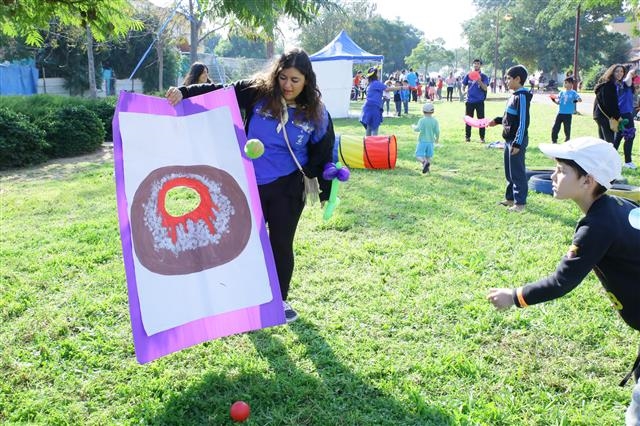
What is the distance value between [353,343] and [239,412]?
1.01 m

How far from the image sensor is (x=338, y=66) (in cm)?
1892

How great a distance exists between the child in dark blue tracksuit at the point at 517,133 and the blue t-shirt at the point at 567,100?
526 centimetres

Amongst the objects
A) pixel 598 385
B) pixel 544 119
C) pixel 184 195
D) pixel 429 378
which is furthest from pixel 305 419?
pixel 544 119

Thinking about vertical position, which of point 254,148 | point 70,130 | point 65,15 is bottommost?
point 70,130

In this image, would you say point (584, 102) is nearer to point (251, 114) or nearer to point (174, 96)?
point (251, 114)

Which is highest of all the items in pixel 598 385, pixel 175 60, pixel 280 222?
pixel 175 60

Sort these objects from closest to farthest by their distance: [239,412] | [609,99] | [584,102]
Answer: [239,412], [609,99], [584,102]

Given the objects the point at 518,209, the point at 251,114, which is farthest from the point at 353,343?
the point at 518,209

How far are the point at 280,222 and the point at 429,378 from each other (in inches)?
51.2

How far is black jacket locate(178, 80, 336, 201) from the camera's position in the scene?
Result: 3275 mm

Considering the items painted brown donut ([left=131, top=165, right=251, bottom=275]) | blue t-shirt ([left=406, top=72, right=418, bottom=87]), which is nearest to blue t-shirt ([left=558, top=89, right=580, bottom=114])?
painted brown donut ([left=131, top=165, right=251, bottom=275])

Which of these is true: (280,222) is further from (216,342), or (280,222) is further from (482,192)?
(482,192)

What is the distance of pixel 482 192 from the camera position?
7512mm

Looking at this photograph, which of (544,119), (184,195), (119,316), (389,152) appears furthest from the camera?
(544,119)
